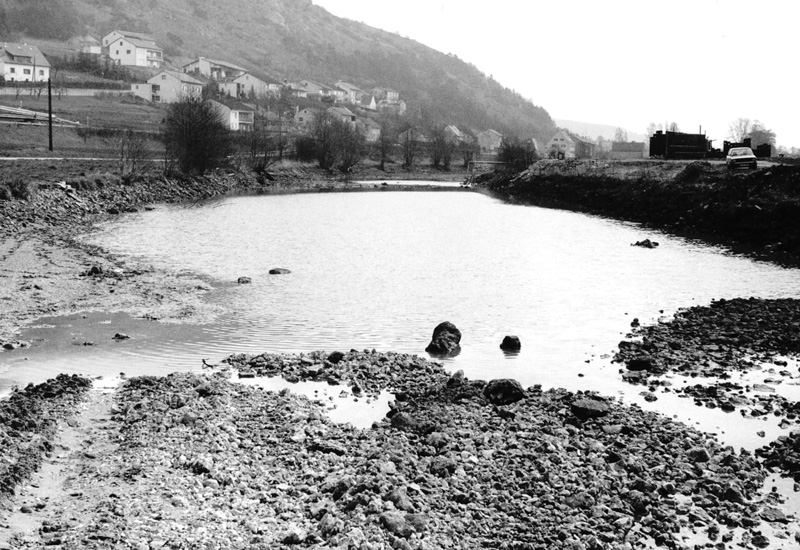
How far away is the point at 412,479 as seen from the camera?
1062cm

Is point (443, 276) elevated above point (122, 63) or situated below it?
below

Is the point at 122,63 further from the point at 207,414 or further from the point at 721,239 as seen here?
the point at 207,414

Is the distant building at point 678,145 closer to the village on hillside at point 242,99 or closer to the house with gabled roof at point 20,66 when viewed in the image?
the village on hillside at point 242,99

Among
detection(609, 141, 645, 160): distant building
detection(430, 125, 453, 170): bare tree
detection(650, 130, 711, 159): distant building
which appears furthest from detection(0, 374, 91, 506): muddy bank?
detection(430, 125, 453, 170): bare tree

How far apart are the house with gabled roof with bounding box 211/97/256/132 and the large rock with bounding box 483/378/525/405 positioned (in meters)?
113

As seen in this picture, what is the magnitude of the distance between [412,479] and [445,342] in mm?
7783

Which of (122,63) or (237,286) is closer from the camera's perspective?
(237,286)

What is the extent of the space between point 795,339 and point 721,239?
85.5 feet

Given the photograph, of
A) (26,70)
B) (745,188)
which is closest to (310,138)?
(26,70)

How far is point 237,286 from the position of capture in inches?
1034

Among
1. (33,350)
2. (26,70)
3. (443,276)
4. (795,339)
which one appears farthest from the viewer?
(26,70)

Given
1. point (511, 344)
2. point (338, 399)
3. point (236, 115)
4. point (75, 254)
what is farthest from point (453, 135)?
point (338, 399)

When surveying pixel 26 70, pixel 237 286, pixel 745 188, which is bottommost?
pixel 237 286

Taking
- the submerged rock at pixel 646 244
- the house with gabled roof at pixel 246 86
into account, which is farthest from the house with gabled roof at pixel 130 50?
the submerged rock at pixel 646 244
